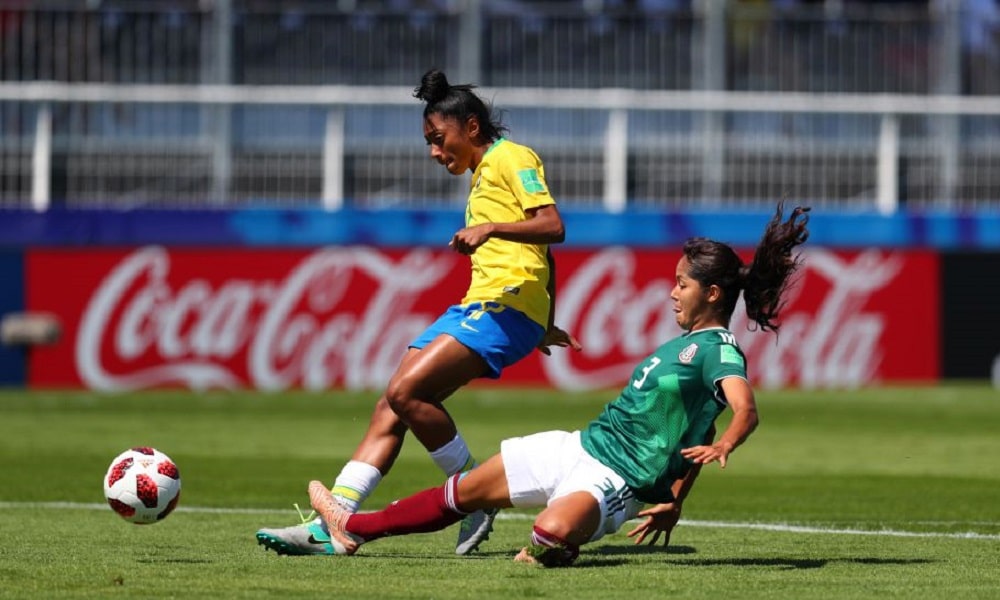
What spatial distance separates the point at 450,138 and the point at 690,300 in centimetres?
147

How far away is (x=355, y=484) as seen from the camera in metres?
8.02

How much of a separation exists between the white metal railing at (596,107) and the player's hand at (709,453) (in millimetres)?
17139

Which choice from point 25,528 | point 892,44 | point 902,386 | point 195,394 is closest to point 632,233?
point 902,386

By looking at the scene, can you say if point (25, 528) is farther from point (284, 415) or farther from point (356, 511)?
point (284, 415)

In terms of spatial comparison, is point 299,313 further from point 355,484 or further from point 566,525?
point 566,525

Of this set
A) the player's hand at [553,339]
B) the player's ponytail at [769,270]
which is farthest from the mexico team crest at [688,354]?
the player's hand at [553,339]

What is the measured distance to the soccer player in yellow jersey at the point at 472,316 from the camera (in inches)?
307

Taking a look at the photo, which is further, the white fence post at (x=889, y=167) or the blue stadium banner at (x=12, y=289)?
the white fence post at (x=889, y=167)

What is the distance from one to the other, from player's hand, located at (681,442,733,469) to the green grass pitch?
49 centimetres

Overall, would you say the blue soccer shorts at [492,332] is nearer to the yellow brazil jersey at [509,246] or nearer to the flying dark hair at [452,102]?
the yellow brazil jersey at [509,246]

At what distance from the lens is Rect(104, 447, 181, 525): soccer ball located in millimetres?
7953

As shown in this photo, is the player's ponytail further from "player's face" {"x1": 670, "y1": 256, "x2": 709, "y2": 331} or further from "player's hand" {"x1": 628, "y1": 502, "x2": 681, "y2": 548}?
"player's hand" {"x1": 628, "y1": 502, "x2": 681, "y2": 548}

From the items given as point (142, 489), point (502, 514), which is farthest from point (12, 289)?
point (142, 489)

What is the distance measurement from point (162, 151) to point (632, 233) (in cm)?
647
